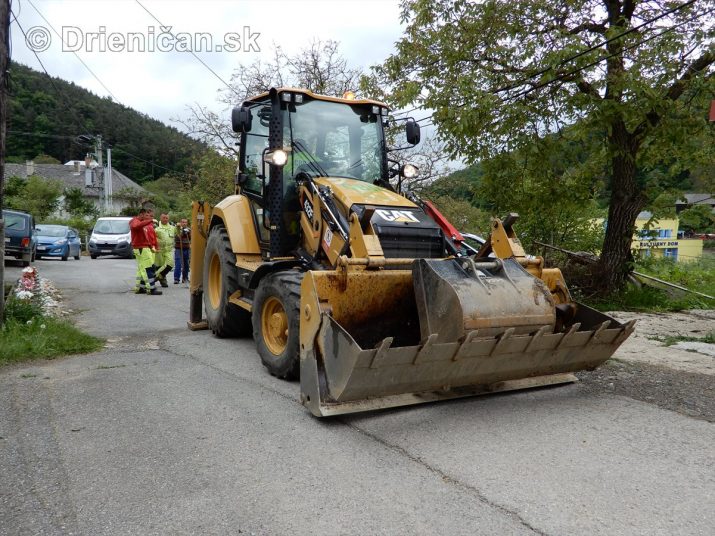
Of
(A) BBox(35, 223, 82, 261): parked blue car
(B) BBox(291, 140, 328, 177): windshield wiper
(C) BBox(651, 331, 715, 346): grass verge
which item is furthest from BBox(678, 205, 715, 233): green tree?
(A) BBox(35, 223, 82, 261): parked blue car

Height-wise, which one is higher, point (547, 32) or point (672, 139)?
point (547, 32)

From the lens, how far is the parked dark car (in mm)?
17219

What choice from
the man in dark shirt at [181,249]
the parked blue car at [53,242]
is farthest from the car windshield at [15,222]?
the man in dark shirt at [181,249]

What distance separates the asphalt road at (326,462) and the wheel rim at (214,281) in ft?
7.93

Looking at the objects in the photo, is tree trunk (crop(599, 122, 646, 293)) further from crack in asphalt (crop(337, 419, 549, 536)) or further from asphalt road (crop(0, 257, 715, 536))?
crack in asphalt (crop(337, 419, 549, 536))

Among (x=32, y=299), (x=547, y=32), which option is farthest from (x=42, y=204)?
(x=547, y=32)

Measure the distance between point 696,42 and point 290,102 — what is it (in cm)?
657

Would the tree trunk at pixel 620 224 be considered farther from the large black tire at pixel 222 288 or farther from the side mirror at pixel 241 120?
the side mirror at pixel 241 120

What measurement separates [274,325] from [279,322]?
107 mm

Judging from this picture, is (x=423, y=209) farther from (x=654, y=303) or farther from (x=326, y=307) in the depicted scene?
(x=654, y=303)

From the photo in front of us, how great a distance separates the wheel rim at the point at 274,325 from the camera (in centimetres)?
561

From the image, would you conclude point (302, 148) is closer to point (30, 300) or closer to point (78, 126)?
point (30, 300)

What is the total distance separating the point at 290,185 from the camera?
6.51 m

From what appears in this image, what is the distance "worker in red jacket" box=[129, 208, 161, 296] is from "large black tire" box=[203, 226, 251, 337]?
4.04 metres
